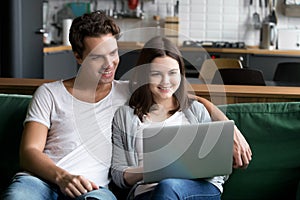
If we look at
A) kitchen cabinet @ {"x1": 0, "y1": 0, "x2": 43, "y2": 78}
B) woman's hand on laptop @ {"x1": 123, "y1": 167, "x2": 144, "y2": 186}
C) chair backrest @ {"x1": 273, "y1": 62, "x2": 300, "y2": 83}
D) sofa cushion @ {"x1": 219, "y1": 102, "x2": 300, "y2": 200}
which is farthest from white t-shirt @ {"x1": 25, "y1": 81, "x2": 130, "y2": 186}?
kitchen cabinet @ {"x1": 0, "y1": 0, "x2": 43, "y2": 78}

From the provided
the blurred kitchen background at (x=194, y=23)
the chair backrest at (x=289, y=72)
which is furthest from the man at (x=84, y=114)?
the blurred kitchen background at (x=194, y=23)

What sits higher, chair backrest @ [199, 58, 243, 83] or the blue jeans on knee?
chair backrest @ [199, 58, 243, 83]

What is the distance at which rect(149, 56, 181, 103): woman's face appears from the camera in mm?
2227

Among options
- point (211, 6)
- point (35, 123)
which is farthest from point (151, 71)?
point (211, 6)

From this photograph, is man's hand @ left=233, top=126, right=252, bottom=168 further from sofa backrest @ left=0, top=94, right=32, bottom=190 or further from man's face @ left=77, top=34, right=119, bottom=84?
sofa backrest @ left=0, top=94, right=32, bottom=190

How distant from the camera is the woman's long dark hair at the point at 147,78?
2.26 meters

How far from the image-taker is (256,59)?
591 cm

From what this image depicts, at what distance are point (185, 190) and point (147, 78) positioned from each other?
0.50m

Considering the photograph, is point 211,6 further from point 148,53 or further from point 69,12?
point 148,53

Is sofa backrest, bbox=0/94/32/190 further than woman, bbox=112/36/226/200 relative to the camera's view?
Yes

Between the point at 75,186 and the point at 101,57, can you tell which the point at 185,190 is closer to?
the point at 75,186

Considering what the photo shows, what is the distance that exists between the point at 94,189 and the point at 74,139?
31 cm

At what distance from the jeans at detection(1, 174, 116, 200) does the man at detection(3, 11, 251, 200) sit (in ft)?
0.07

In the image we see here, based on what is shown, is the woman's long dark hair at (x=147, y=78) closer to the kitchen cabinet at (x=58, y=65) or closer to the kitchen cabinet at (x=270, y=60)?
the kitchen cabinet at (x=58, y=65)
